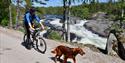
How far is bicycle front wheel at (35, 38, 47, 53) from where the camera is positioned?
12916 millimetres

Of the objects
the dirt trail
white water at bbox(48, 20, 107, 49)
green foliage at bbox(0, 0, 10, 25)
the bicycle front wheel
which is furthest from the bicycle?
green foliage at bbox(0, 0, 10, 25)

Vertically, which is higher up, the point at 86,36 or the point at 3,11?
the point at 3,11

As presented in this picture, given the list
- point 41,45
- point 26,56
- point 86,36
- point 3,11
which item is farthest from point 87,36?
point 26,56

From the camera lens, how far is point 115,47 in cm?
1933

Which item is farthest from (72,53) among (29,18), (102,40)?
(102,40)

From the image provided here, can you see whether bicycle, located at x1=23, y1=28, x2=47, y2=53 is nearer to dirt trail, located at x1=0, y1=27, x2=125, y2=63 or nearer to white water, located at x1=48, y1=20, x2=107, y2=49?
dirt trail, located at x1=0, y1=27, x2=125, y2=63

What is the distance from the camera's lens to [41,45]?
1303 centimetres

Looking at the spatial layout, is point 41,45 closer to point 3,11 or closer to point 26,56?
point 26,56

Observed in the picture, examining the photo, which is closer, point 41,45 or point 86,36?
point 41,45

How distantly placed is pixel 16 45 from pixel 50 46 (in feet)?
5.16

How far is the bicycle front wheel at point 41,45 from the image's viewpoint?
42.4 feet

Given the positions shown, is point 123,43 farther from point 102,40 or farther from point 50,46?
point 102,40

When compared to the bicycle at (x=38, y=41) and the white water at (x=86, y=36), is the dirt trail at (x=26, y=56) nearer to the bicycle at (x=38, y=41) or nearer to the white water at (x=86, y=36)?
the bicycle at (x=38, y=41)

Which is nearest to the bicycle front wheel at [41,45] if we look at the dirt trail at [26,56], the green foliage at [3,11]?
the dirt trail at [26,56]
